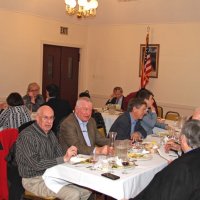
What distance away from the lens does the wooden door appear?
30.7 ft

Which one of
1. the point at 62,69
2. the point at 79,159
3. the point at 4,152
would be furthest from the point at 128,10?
the point at 79,159

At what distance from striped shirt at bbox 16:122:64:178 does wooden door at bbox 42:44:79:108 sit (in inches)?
231

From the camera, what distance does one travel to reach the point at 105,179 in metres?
2.82

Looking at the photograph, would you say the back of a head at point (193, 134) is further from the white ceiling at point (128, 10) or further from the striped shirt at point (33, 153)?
the white ceiling at point (128, 10)

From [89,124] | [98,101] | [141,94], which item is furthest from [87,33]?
[89,124]

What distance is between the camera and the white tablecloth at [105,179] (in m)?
2.79

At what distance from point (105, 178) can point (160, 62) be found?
6317mm

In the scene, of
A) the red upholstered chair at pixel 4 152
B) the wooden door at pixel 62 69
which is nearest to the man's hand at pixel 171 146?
the red upholstered chair at pixel 4 152

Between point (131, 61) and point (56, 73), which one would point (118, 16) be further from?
point (56, 73)

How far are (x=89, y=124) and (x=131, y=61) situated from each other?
17.9 feet

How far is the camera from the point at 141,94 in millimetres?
5508

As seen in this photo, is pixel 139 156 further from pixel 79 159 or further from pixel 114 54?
pixel 114 54

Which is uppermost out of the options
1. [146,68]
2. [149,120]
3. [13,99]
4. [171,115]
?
[146,68]

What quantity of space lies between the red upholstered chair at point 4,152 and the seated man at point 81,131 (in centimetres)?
53
